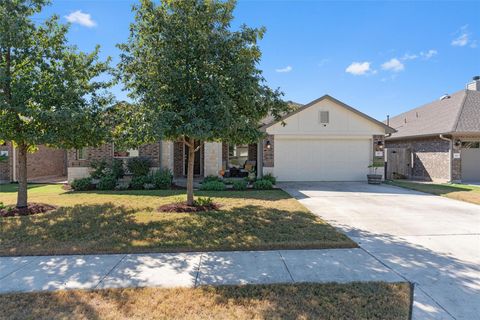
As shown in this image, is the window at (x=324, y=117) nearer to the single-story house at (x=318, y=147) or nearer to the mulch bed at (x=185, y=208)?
the single-story house at (x=318, y=147)

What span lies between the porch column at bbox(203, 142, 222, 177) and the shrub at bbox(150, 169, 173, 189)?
2323 millimetres

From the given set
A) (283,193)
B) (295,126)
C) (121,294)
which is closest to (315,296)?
(121,294)

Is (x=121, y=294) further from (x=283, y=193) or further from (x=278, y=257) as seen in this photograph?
(x=283, y=193)

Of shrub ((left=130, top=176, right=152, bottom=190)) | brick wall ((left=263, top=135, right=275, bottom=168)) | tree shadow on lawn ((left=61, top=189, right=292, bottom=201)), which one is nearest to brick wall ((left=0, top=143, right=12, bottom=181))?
tree shadow on lawn ((left=61, top=189, right=292, bottom=201))

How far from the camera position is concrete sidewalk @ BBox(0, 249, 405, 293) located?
13.1ft

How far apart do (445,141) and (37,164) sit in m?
24.7

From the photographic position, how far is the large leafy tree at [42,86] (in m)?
7.07

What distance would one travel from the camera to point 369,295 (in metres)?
3.60

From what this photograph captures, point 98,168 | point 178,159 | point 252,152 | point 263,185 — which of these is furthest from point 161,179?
point 252,152

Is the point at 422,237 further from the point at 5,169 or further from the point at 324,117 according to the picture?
the point at 5,169

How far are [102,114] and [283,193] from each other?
7.17 m

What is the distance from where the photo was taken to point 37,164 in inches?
726

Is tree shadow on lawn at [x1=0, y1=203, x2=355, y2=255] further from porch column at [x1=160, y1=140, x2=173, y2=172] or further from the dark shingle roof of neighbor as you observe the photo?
the dark shingle roof of neighbor

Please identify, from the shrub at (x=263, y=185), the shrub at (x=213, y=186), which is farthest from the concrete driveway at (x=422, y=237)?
the shrub at (x=213, y=186)
